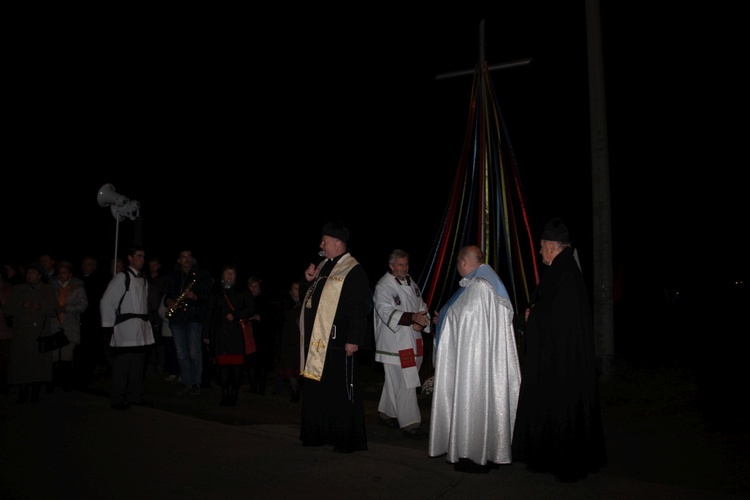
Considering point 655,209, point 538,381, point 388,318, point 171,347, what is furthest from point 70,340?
point 655,209

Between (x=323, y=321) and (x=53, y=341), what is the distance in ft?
16.0

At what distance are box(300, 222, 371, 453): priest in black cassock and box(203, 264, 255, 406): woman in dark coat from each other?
9.35 ft

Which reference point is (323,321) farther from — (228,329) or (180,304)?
(180,304)

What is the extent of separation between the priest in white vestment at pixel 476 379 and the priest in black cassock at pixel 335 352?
83cm

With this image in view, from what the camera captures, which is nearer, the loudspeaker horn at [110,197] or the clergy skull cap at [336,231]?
the clergy skull cap at [336,231]

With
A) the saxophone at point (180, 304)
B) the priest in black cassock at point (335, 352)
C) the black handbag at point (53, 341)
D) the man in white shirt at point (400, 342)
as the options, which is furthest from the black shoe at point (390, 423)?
the black handbag at point (53, 341)

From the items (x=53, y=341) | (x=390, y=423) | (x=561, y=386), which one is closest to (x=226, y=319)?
(x=53, y=341)

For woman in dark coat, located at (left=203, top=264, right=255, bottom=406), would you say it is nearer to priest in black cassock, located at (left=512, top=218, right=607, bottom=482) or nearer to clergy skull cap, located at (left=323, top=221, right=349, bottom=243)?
clergy skull cap, located at (left=323, top=221, right=349, bottom=243)

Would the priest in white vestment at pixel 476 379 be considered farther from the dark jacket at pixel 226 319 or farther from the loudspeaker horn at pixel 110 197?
the loudspeaker horn at pixel 110 197

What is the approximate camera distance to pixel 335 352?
674 centimetres

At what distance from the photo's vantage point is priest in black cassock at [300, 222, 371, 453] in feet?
21.6

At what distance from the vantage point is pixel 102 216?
2566 cm

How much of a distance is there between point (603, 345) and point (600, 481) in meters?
5.99

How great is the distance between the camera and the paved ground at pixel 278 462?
17.6ft
